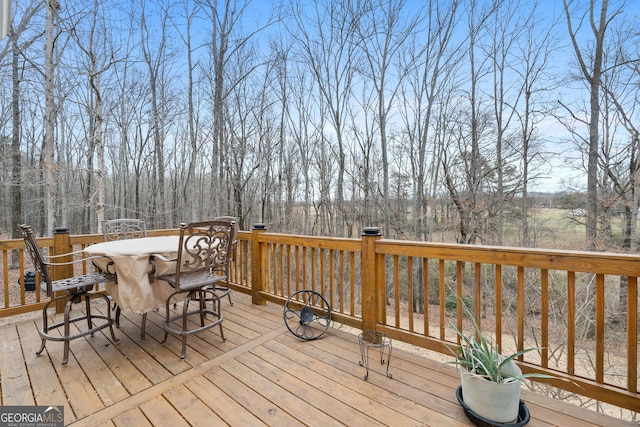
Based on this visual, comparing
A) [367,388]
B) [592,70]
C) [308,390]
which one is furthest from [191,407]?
[592,70]

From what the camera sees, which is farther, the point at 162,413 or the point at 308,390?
the point at 308,390

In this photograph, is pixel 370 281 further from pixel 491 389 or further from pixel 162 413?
pixel 162 413

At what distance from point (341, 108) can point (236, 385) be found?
7.81 m

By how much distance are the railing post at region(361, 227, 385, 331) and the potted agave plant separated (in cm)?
86

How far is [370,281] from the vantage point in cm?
235

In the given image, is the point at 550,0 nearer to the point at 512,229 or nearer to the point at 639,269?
the point at 512,229

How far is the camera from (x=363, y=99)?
824cm

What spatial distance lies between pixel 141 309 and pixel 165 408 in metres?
0.86

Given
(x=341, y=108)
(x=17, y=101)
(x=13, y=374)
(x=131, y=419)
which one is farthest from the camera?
(x=341, y=108)

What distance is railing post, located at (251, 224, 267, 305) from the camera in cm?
331

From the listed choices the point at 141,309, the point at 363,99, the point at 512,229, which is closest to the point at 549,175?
the point at 512,229

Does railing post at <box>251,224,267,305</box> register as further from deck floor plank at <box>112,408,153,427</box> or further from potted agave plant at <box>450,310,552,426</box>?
potted agave plant at <box>450,310,552,426</box>

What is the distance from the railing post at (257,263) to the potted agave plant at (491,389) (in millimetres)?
2326

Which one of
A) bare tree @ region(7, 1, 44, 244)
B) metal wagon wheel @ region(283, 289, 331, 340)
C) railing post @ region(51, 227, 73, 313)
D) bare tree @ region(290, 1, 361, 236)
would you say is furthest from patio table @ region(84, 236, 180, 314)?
bare tree @ region(290, 1, 361, 236)
